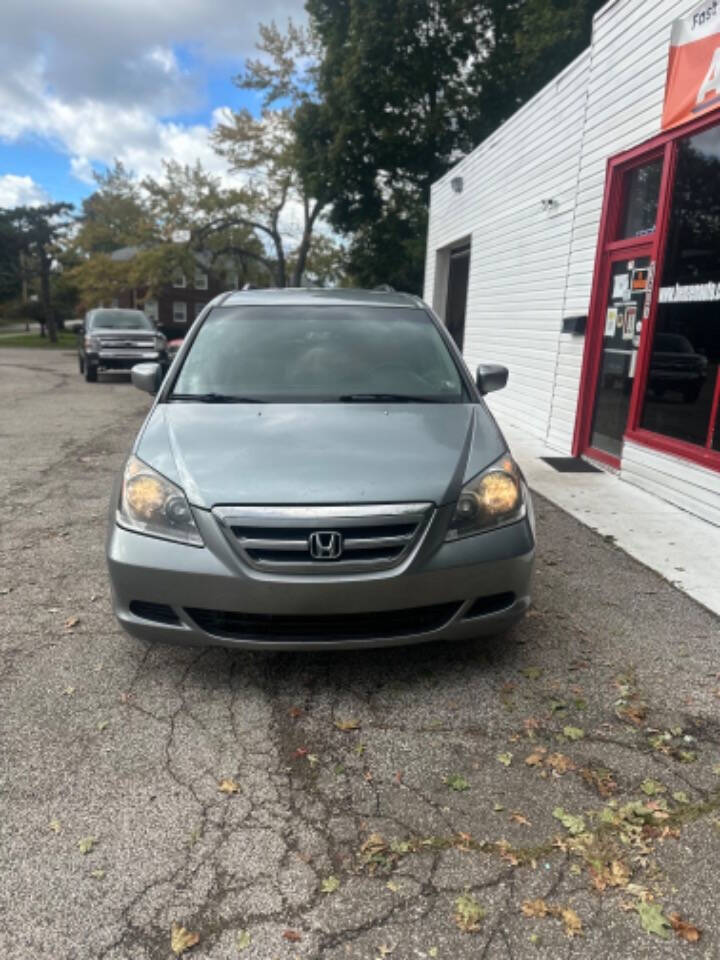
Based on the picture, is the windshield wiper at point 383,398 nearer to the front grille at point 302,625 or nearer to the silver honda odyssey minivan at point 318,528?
the silver honda odyssey minivan at point 318,528

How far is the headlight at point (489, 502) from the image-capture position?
113 inches

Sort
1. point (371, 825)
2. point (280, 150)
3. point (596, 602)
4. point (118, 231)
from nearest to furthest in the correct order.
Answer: point (371, 825) < point (596, 602) < point (280, 150) < point (118, 231)

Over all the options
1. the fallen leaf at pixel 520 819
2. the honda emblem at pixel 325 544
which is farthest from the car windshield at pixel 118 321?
the fallen leaf at pixel 520 819

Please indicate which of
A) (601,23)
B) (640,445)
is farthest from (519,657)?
(601,23)

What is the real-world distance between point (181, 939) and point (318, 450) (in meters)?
1.82

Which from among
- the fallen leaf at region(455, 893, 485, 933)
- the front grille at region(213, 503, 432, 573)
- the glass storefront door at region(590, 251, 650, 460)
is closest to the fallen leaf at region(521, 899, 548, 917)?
the fallen leaf at region(455, 893, 485, 933)

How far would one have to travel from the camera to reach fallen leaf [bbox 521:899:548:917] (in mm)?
1919

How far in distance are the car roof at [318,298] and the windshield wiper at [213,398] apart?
1009 millimetres

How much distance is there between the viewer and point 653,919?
1.90m

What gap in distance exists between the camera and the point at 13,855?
6.87 feet

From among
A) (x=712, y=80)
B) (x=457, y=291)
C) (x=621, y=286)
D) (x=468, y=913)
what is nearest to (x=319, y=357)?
(x=468, y=913)

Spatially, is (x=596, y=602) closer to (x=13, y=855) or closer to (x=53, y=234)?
(x=13, y=855)

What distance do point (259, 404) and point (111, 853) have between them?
83.2 inches

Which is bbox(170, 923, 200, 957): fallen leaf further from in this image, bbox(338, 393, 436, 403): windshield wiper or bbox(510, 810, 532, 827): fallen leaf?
bbox(338, 393, 436, 403): windshield wiper
